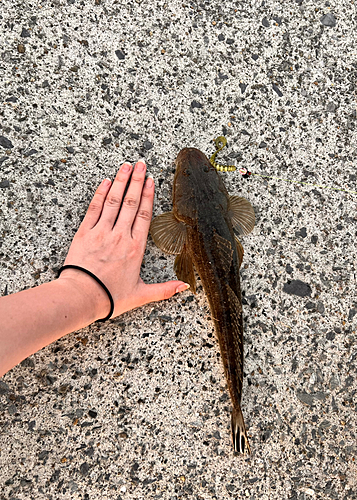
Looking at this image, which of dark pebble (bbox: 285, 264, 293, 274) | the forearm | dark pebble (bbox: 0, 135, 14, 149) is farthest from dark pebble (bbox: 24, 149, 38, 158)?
dark pebble (bbox: 285, 264, 293, 274)

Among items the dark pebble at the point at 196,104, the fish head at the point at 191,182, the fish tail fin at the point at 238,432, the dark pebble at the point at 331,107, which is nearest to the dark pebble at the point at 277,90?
the dark pebble at the point at 331,107

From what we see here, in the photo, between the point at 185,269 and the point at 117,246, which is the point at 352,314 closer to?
the point at 185,269

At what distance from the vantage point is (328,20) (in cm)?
318

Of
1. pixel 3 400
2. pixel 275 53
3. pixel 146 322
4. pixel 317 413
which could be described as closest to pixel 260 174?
pixel 275 53

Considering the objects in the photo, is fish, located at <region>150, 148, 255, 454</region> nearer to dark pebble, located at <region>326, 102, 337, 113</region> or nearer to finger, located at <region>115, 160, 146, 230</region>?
finger, located at <region>115, 160, 146, 230</region>

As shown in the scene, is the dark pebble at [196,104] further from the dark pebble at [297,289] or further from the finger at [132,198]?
the dark pebble at [297,289]

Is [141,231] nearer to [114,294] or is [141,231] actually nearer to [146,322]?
[114,294]

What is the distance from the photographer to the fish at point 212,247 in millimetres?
2506

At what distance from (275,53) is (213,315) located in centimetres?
248

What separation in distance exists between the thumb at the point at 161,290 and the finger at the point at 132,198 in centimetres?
54

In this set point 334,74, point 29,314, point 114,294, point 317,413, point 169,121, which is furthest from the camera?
point 334,74

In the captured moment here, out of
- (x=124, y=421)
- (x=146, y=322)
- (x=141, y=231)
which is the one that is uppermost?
(x=141, y=231)

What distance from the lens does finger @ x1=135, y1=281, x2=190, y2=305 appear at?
2.60 m

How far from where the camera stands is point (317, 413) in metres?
2.72
